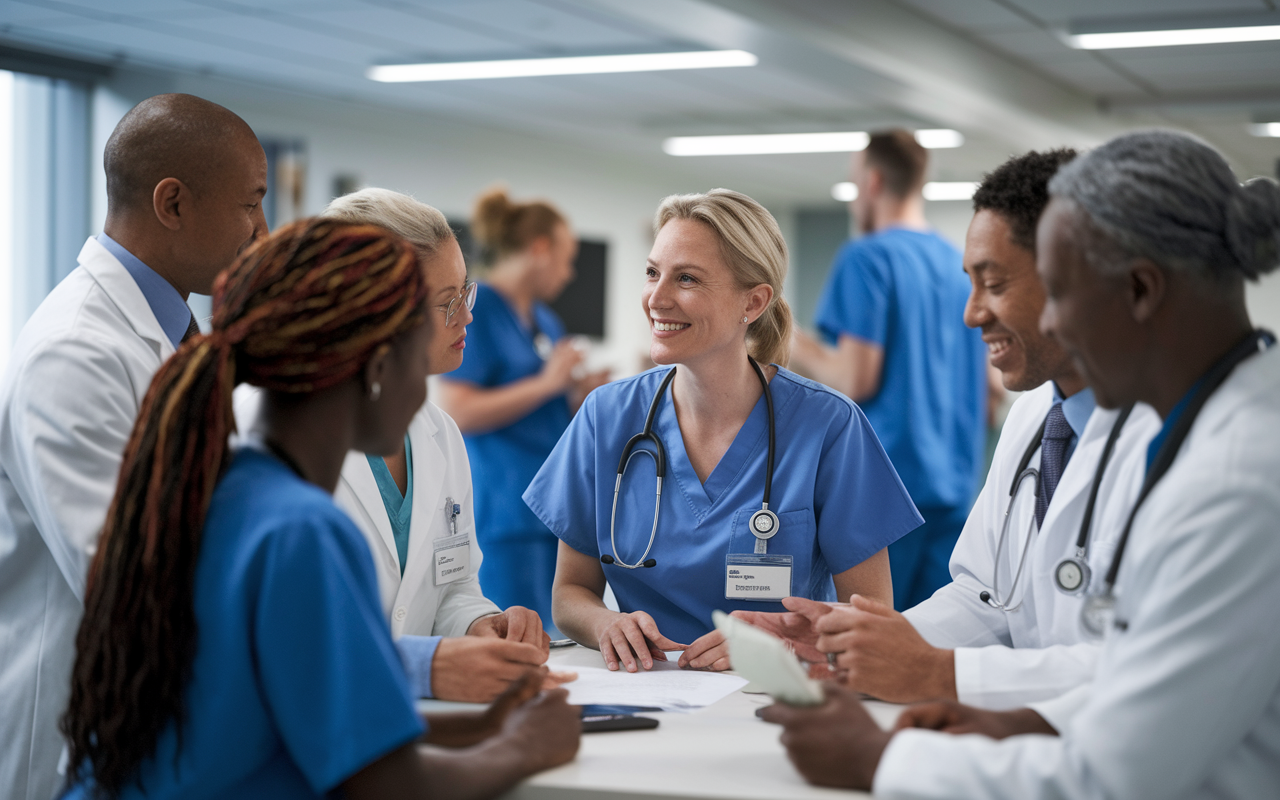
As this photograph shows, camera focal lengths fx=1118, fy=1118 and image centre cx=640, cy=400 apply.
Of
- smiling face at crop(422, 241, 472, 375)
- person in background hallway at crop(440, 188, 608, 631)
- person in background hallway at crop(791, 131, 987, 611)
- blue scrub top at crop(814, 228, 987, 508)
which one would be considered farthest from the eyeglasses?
blue scrub top at crop(814, 228, 987, 508)

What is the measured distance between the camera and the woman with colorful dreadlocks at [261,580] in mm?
1038

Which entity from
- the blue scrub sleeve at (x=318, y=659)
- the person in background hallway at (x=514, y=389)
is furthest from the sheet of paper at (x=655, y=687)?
the person in background hallway at (x=514, y=389)

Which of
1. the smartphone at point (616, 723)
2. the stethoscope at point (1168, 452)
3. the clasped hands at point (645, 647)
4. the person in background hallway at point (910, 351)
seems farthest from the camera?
the person in background hallway at point (910, 351)

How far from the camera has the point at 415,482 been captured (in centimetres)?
187

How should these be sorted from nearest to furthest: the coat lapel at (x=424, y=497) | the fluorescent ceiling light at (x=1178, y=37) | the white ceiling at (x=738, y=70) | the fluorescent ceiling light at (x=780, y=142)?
the coat lapel at (x=424, y=497)
the white ceiling at (x=738, y=70)
the fluorescent ceiling light at (x=1178, y=37)
the fluorescent ceiling light at (x=780, y=142)

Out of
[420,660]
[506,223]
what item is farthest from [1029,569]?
[506,223]

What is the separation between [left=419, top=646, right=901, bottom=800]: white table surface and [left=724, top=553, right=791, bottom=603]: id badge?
1.43ft

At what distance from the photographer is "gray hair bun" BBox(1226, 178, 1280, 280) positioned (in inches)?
42.7

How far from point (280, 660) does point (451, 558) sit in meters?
0.85

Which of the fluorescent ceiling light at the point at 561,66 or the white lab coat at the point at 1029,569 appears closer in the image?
the white lab coat at the point at 1029,569

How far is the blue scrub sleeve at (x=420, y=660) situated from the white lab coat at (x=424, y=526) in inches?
6.0

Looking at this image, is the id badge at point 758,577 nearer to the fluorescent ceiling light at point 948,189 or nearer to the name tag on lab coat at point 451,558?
the name tag on lab coat at point 451,558

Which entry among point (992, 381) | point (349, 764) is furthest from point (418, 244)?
point (992, 381)

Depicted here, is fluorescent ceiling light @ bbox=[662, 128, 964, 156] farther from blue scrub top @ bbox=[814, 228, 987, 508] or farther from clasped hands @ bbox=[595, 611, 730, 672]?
clasped hands @ bbox=[595, 611, 730, 672]
